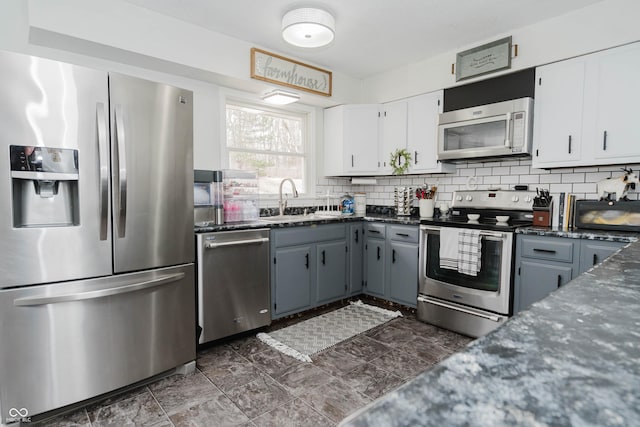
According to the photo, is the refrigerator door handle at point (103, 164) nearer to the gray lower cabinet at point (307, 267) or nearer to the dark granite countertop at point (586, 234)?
the gray lower cabinet at point (307, 267)

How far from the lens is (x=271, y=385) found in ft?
7.34

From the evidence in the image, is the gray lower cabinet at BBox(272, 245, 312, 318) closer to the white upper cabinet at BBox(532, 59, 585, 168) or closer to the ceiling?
the ceiling

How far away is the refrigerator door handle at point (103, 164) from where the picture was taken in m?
1.94

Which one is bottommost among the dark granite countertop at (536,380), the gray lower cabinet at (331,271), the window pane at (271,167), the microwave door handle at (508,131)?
the gray lower cabinet at (331,271)

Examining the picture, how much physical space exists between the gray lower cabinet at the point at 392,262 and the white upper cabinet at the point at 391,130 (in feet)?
2.72

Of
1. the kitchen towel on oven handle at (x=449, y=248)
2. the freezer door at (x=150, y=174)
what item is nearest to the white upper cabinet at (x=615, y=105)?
the kitchen towel on oven handle at (x=449, y=248)

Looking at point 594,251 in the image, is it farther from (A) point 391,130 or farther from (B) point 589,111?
(A) point 391,130

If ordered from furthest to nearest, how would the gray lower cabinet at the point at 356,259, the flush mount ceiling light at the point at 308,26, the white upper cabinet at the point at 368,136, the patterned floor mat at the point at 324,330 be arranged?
the white upper cabinet at the point at 368,136, the gray lower cabinet at the point at 356,259, the patterned floor mat at the point at 324,330, the flush mount ceiling light at the point at 308,26

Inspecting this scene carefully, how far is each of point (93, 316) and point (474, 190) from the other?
11.0ft

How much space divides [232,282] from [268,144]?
1770 mm

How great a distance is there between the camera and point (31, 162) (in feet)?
5.82

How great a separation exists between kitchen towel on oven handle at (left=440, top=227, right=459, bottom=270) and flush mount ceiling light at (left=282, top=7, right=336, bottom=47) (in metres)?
1.85

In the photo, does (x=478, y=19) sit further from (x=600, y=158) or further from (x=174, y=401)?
(x=174, y=401)

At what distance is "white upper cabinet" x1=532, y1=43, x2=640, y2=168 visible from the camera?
2.57 metres
